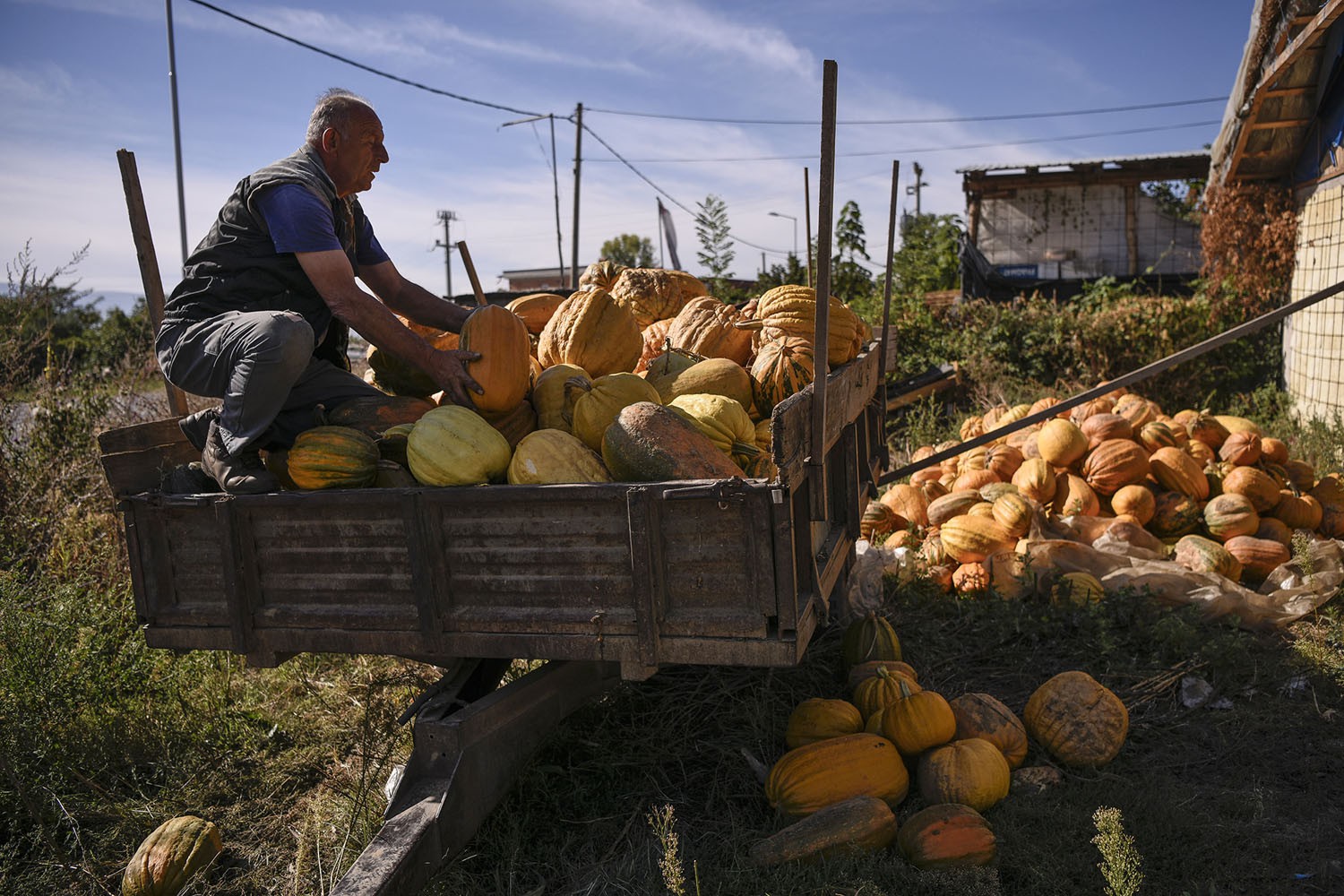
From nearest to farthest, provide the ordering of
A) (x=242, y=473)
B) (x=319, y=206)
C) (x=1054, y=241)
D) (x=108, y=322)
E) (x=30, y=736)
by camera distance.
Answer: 1. (x=242, y=473)
2. (x=319, y=206)
3. (x=30, y=736)
4. (x=1054, y=241)
5. (x=108, y=322)

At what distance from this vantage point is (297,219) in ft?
10.6

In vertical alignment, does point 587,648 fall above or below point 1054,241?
below

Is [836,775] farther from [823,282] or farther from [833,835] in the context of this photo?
[823,282]

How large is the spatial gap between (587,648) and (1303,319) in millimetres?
10012

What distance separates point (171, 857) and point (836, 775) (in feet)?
7.91

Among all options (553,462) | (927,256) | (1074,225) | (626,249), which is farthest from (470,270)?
(626,249)

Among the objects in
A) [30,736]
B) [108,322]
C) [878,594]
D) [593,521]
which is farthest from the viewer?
[108,322]

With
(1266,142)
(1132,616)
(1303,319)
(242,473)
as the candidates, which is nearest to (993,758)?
(1132,616)

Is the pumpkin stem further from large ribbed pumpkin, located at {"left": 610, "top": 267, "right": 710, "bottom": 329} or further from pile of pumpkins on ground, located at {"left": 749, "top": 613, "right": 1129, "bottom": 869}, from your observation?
pile of pumpkins on ground, located at {"left": 749, "top": 613, "right": 1129, "bottom": 869}

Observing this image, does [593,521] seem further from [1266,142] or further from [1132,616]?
[1266,142]

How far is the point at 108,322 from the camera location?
2775cm

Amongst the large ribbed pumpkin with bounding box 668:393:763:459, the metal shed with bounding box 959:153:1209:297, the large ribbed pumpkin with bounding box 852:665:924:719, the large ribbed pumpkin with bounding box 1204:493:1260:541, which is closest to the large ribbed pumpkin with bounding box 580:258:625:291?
the large ribbed pumpkin with bounding box 668:393:763:459

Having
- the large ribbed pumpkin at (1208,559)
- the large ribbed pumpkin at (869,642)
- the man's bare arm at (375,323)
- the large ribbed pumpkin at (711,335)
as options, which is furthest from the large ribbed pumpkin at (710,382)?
the large ribbed pumpkin at (1208,559)

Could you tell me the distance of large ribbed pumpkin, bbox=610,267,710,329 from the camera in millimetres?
4863
